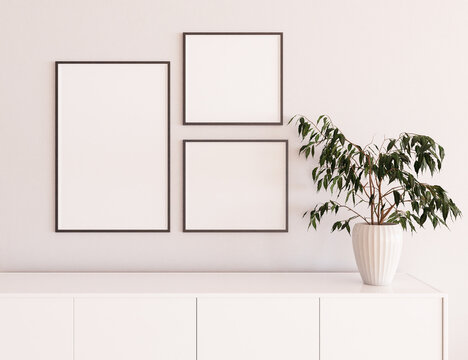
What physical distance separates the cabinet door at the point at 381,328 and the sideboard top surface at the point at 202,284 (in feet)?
0.13

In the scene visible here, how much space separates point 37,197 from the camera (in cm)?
216

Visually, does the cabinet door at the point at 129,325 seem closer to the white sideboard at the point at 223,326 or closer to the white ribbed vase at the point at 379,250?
the white sideboard at the point at 223,326

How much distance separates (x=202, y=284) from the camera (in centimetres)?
191

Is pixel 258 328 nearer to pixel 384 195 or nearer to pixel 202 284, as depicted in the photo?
pixel 202 284

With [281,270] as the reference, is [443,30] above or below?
above

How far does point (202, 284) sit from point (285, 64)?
1.03 metres

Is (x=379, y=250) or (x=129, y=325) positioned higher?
(x=379, y=250)

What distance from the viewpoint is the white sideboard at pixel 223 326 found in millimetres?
1751

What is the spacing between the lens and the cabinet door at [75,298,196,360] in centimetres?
175

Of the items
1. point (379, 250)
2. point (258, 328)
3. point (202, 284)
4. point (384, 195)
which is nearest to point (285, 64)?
point (384, 195)

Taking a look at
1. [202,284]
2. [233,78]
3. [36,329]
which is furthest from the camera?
[233,78]

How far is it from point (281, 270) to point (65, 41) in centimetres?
141

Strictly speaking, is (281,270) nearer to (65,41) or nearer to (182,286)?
(182,286)

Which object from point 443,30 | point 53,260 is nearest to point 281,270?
point 53,260
